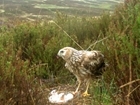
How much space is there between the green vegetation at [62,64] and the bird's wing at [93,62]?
9cm

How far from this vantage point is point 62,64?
5.60m

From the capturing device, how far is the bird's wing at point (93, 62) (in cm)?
433

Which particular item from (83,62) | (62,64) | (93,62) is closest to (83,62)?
(83,62)

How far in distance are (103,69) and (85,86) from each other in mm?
460

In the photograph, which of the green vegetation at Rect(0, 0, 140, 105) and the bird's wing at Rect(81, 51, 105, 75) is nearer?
the green vegetation at Rect(0, 0, 140, 105)

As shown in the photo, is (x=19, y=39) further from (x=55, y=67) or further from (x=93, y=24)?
(x=93, y=24)

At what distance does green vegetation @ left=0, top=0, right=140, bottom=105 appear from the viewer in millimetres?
3730

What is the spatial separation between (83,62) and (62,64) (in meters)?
1.33

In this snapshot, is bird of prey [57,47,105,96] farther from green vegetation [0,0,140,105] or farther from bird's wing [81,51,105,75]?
green vegetation [0,0,140,105]

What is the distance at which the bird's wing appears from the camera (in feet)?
14.2

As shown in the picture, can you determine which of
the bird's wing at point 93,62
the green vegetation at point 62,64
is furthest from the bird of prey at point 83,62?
the green vegetation at point 62,64

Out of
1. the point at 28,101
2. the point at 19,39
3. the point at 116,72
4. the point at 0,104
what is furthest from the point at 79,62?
the point at 19,39

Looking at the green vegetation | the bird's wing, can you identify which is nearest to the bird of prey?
the bird's wing

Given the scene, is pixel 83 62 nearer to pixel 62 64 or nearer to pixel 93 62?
pixel 93 62
